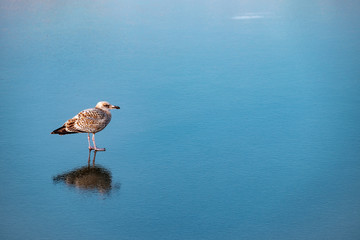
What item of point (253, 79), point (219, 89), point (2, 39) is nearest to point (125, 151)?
point (219, 89)

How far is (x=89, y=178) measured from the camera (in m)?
8.96

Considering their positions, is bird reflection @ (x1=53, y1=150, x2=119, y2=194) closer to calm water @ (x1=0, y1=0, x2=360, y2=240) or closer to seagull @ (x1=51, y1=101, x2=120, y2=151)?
calm water @ (x1=0, y1=0, x2=360, y2=240)

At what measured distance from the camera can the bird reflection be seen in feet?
28.4

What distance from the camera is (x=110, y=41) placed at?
53.3ft

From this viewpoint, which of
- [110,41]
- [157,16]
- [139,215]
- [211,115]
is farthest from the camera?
[157,16]

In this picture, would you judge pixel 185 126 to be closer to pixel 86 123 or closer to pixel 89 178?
pixel 86 123

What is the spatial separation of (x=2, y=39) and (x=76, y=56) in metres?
2.90

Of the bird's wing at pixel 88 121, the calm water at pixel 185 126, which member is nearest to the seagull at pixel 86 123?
the bird's wing at pixel 88 121

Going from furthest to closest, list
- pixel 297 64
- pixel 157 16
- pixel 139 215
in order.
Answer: pixel 157 16
pixel 297 64
pixel 139 215

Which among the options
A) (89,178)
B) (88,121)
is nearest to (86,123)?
(88,121)

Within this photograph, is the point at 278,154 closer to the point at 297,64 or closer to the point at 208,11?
the point at 297,64

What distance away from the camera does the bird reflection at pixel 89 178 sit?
28.4 feet

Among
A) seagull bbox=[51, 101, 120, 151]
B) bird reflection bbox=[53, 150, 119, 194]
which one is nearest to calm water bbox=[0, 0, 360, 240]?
bird reflection bbox=[53, 150, 119, 194]

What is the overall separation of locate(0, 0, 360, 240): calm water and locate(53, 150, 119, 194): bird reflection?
28 mm
